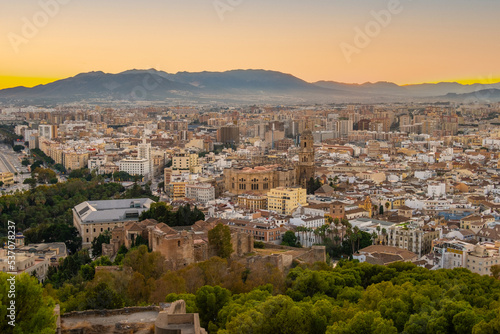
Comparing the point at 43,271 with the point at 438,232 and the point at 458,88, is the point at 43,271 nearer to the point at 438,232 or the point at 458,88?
the point at 438,232

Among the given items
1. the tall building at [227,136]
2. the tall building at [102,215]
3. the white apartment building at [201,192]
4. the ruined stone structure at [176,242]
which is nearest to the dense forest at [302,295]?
the ruined stone structure at [176,242]

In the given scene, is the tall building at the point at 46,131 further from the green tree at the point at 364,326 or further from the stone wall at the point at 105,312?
the green tree at the point at 364,326

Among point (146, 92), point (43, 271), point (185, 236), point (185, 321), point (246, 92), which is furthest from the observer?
point (246, 92)

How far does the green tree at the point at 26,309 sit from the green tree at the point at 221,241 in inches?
266

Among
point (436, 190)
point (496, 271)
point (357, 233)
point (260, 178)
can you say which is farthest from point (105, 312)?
point (436, 190)

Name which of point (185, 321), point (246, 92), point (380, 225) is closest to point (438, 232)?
point (380, 225)

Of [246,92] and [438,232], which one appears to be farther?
[246,92]

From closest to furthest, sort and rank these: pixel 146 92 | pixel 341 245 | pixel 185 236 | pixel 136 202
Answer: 1. pixel 185 236
2. pixel 341 245
3. pixel 136 202
4. pixel 146 92

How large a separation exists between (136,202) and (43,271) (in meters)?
6.63

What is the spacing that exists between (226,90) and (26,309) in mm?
133176

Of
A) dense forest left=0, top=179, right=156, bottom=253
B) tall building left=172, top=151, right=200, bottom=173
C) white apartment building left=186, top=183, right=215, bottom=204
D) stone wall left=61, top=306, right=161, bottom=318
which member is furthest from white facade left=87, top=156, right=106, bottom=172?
stone wall left=61, top=306, right=161, bottom=318

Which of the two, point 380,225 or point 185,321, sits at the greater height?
point 185,321

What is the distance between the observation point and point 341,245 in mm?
17969

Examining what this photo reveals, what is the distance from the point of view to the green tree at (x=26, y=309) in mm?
6605
